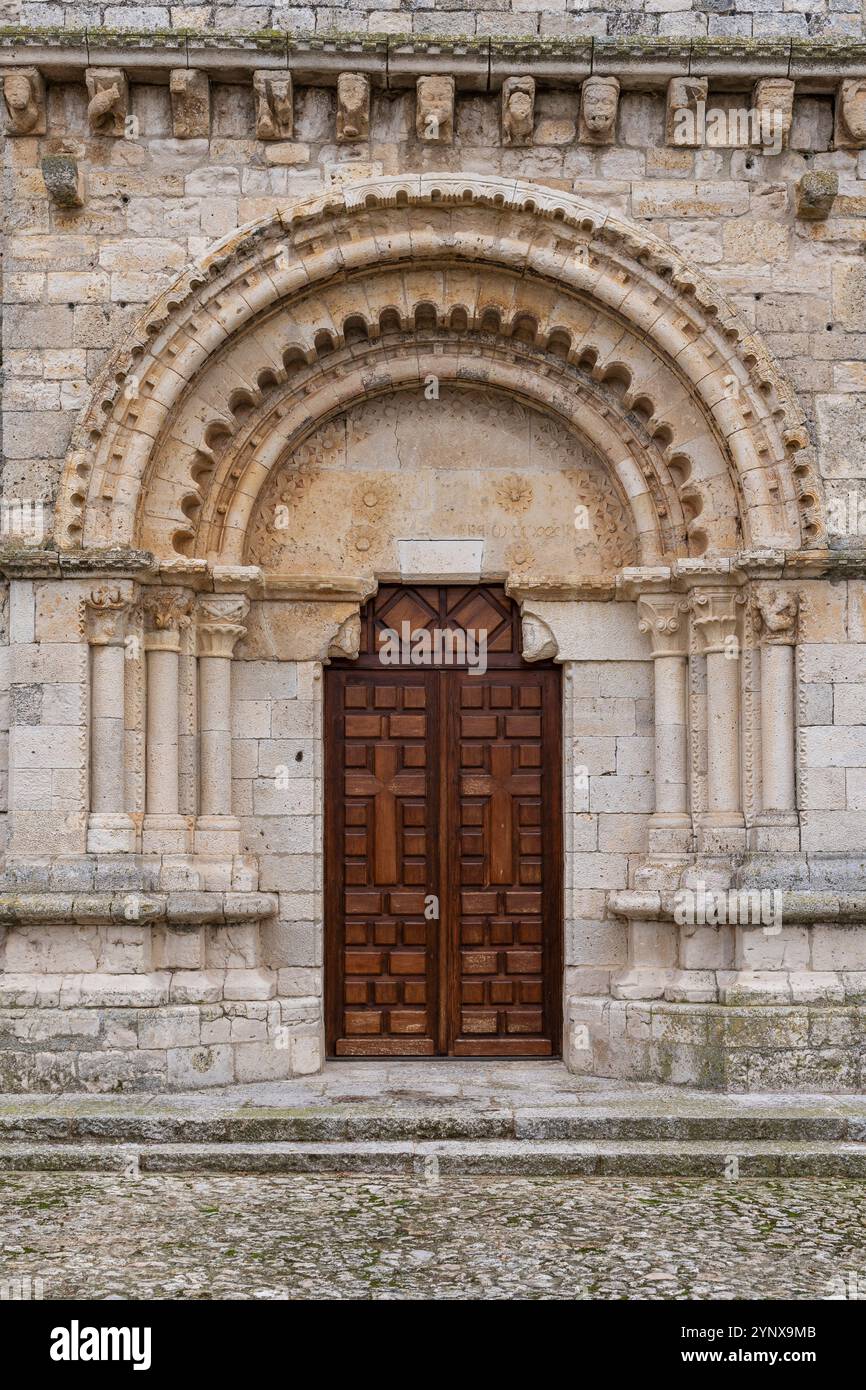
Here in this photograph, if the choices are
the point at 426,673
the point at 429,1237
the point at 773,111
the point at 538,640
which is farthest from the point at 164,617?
the point at 773,111

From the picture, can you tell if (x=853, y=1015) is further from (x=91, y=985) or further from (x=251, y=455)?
(x=251, y=455)

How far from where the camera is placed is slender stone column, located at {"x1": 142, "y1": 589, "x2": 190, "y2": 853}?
8820 mm

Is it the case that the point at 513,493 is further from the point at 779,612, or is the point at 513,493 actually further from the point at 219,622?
the point at 219,622

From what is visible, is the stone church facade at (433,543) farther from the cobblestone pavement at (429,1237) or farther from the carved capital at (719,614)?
the cobblestone pavement at (429,1237)

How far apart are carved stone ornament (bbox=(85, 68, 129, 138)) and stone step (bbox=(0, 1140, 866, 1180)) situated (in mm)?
5694

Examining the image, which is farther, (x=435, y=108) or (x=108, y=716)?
(x=435, y=108)

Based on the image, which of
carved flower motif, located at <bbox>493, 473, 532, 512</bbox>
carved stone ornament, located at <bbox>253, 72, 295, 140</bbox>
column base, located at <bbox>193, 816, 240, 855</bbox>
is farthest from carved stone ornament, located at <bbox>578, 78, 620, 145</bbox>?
column base, located at <bbox>193, 816, 240, 855</bbox>

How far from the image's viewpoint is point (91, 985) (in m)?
8.38

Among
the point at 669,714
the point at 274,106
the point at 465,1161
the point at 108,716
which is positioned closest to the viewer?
the point at 465,1161

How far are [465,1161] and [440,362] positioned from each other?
15.5 ft

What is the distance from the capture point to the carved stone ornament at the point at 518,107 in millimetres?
8719

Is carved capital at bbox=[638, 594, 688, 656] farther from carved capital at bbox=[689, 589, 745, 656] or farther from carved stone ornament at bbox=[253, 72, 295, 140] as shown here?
carved stone ornament at bbox=[253, 72, 295, 140]

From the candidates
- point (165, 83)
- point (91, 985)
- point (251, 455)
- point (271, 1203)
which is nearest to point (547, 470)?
point (251, 455)

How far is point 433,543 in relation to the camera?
946 centimetres
